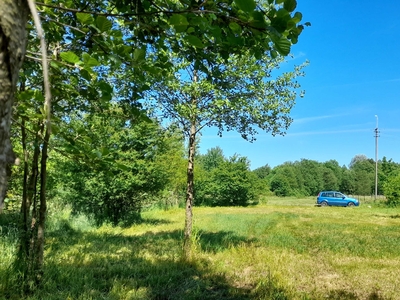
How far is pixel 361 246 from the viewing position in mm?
8828

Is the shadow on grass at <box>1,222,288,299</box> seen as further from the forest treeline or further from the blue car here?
the blue car

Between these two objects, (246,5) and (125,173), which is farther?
(125,173)

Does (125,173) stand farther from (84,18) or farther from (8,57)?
(8,57)

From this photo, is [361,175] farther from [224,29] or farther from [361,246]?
[224,29]

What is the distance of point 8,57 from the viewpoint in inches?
26.2

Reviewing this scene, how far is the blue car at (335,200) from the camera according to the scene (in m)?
31.3

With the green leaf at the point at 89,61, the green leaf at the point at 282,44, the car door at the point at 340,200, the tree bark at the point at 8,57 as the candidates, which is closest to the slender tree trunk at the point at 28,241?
the green leaf at the point at 89,61

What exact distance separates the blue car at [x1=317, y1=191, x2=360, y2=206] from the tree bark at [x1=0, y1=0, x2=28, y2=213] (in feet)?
113

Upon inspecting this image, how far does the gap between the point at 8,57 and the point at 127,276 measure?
198 inches

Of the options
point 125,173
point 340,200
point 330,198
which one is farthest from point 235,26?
point 340,200

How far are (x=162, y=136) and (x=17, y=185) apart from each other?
3.77 metres

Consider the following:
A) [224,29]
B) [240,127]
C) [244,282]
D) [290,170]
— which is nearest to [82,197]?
[240,127]

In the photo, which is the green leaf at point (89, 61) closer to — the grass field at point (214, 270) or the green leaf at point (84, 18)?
the green leaf at point (84, 18)

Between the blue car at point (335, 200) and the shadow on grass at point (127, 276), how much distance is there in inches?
1094
